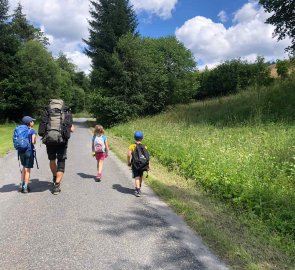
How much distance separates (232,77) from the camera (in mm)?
33562

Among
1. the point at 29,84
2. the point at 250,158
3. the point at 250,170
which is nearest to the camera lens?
the point at 250,170

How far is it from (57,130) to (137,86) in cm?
2639

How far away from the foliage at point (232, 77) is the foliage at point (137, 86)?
260cm

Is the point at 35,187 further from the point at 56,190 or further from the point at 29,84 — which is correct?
the point at 29,84

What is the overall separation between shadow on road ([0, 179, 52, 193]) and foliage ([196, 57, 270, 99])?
20267 millimetres

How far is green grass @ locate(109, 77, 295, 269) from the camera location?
5.48 metres

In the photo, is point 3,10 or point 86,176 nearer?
point 86,176

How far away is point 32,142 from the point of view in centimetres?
852

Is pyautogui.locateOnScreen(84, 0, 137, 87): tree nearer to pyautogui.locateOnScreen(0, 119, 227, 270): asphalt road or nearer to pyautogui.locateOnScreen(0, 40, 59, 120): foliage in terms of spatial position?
pyautogui.locateOnScreen(0, 40, 59, 120): foliage

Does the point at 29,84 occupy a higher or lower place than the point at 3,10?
lower

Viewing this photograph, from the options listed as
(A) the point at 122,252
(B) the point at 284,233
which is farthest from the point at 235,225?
(A) the point at 122,252

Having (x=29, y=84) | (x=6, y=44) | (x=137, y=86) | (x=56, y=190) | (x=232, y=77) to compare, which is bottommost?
(x=56, y=190)

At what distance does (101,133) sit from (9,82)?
129 ft

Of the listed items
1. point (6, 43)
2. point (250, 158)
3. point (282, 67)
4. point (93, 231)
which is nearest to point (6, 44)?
point (6, 43)
